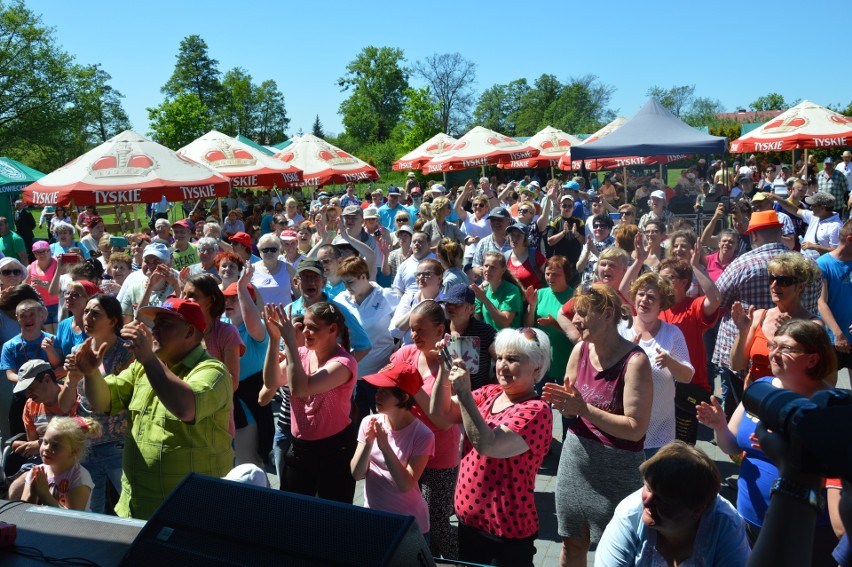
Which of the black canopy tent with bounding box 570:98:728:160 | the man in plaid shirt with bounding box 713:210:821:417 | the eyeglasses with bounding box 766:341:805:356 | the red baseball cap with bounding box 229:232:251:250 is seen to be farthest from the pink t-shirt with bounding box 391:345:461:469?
the black canopy tent with bounding box 570:98:728:160

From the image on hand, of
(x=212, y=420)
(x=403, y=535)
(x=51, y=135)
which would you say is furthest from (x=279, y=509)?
(x=51, y=135)

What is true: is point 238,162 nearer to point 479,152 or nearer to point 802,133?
point 479,152

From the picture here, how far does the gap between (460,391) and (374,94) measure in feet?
309

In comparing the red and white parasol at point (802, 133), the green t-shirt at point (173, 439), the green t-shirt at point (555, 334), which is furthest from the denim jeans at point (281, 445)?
the red and white parasol at point (802, 133)

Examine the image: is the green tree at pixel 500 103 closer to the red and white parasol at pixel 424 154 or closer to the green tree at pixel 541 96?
the green tree at pixel 541 96

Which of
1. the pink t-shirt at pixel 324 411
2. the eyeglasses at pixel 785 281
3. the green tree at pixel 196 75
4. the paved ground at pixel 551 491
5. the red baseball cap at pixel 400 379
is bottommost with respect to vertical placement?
the paved ground at pixel 551 491

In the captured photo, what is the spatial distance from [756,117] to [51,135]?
59956 mm

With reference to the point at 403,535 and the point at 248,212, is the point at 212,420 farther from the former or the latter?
the point at 248,212

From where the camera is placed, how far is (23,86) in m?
45.8

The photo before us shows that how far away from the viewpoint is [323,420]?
430 cm

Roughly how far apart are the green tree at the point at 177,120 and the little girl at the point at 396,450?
52.6 metres

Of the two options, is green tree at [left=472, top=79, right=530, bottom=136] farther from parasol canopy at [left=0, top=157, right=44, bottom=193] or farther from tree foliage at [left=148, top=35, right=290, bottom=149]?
parasol canopy at [left=0, top=157, right=44, bottom=193]

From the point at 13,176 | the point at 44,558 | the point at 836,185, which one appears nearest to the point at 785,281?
Result: the point at 44,558

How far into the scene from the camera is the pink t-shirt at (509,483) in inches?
137
